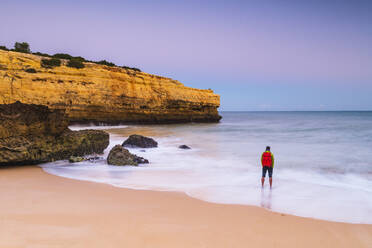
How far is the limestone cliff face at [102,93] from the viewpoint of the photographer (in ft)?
60.6

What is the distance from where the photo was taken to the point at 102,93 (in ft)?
76.3

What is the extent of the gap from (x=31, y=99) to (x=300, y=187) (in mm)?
18969

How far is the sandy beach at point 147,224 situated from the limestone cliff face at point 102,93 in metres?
16.4

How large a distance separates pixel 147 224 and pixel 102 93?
21274 millimetres

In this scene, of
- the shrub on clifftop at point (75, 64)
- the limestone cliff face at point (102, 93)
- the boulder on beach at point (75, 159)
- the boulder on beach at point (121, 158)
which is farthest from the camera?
the shrub on clifftop at point (75, 64)

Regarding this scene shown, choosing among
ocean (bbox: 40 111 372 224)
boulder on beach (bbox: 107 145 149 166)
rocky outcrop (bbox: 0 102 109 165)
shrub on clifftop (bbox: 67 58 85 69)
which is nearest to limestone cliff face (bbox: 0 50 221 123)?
shrub on clifftop (bbox: 67 58 85 69)

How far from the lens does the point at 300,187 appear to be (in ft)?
19.1

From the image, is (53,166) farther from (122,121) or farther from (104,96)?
(122,121)

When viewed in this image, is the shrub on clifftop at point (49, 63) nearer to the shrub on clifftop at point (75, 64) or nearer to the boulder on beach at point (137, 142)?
the shrub on clifftop at point (75, 64)

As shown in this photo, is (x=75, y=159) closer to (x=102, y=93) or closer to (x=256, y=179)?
(x=256, y=179)

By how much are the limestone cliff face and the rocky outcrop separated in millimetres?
12365

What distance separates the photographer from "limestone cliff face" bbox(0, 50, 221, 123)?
60.6 ft

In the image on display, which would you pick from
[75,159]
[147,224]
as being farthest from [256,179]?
[75,159]

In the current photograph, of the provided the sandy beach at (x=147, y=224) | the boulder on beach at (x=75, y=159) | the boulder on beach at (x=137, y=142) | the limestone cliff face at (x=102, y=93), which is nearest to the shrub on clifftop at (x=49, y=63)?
the limestone cliff face at (x=102, y=93)
